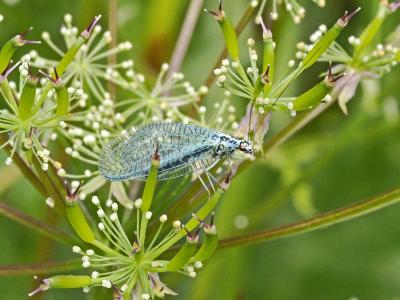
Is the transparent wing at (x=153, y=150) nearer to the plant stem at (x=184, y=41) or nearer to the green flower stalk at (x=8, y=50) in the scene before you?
the green flower stalk at (x=8, y=50)

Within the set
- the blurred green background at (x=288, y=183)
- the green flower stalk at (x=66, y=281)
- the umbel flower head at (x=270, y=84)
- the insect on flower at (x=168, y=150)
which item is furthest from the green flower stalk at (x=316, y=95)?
the blurred green background at (x=288, y=183)

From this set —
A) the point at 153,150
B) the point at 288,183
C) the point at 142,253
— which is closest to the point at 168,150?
the point at 153,150

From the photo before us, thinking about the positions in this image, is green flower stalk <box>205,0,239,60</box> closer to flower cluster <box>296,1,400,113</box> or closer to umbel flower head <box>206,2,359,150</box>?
umbel flower head <box>206,2,359,150</box>

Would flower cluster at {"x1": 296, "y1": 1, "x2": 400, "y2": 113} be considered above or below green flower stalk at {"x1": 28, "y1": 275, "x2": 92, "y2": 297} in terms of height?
above

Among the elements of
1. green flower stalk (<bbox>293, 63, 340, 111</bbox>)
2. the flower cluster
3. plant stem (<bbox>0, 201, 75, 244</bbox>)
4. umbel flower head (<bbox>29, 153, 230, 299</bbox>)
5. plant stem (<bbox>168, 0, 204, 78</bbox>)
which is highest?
plant stem (<bbox>168, 0, 204, 78</bbox>)

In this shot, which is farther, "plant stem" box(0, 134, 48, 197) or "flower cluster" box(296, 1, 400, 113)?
"flower cluster" box(296, 1, 400, 113)

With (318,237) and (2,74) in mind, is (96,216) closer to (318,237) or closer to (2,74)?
(2,74)

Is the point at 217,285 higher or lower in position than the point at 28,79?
higher

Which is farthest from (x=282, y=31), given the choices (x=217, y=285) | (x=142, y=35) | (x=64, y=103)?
(x=64, y=103)

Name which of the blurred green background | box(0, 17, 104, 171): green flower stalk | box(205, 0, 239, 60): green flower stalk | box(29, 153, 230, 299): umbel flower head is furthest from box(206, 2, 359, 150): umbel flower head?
the blurred green background

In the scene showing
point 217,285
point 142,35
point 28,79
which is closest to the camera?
point 28,79
